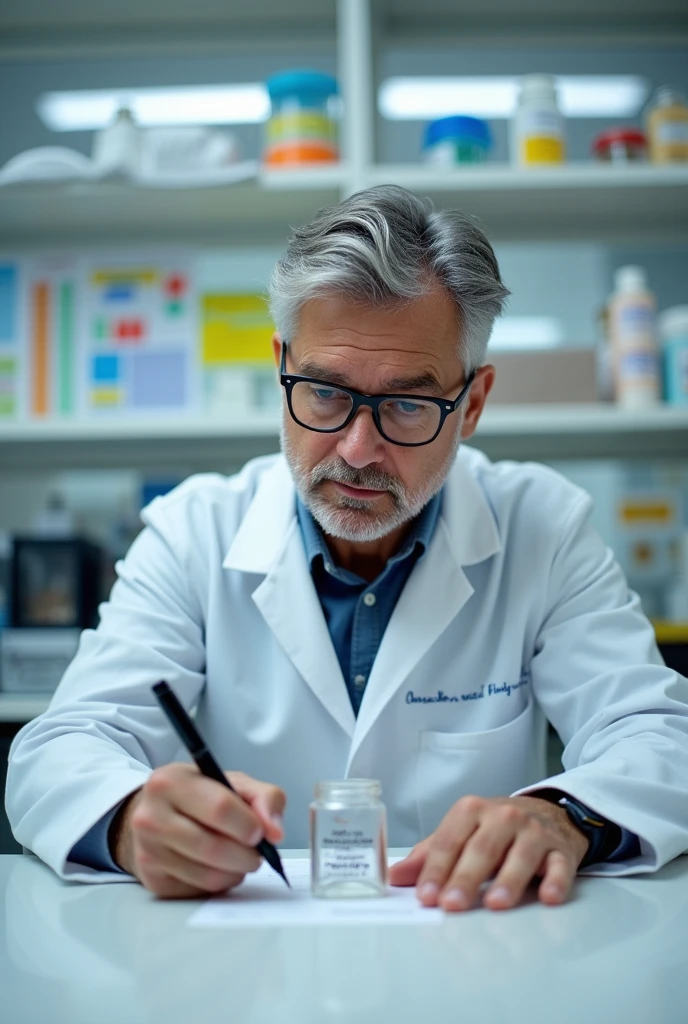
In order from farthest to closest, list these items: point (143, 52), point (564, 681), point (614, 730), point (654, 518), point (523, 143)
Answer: point (143, 52), point (654, 518), point (523, 143), point (564, 681), point (614, 730)

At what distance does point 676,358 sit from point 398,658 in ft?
2.87

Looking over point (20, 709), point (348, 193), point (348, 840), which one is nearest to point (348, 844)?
point (348, 840)

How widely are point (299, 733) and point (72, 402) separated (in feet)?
2.91

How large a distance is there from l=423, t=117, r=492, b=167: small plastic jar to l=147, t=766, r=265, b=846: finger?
1.32 metres

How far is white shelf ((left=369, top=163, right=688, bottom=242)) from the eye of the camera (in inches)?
65.9

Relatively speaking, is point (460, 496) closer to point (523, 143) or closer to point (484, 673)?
point (484, 673)

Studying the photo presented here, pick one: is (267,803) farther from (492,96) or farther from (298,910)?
(492,96)

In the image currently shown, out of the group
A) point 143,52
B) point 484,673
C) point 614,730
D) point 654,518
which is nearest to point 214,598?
point 484,673

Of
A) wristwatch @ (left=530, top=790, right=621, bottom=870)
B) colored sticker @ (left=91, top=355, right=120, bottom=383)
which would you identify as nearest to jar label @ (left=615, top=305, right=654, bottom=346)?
colored sticker @ (left=91, top=355, right=120, bottom=383)

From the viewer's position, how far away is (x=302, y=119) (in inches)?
67.0

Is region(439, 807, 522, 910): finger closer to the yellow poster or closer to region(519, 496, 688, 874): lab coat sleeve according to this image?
region(519, 496, 688, 874): lab coat sleeve

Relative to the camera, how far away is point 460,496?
4.26 feet

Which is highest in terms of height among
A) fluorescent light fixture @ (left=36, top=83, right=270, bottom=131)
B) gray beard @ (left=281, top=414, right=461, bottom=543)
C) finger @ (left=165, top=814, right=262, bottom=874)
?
fluorescent light fixture @ (left=36, top=83, right=270, bottom=131)

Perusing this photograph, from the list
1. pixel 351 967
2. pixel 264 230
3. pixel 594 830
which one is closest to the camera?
pixel 351 967
